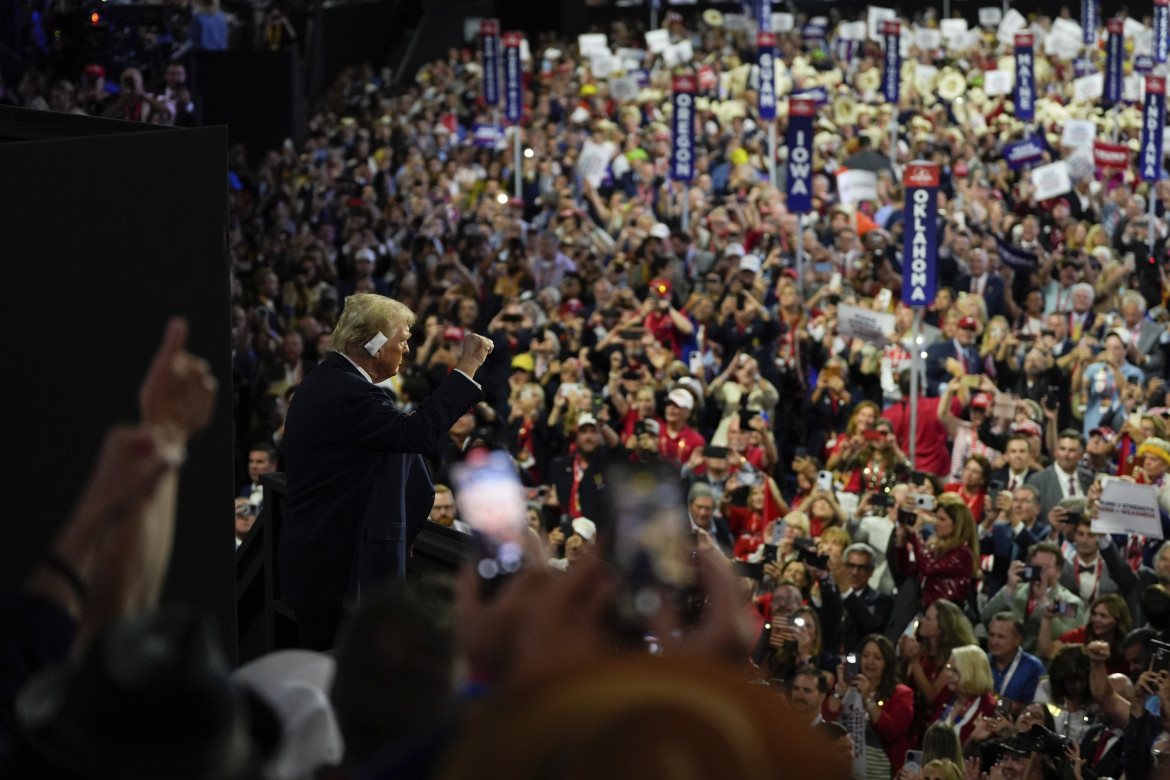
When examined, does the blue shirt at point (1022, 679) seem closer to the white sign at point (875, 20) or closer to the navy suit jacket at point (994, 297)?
the navy suit jacket at point (994, 297)

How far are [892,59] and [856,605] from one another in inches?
593

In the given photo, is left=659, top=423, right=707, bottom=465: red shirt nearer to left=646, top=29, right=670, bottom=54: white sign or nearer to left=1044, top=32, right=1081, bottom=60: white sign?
left=646, top=29, right=670, bottom=54: white sign

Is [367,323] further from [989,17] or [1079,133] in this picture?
[989,17]

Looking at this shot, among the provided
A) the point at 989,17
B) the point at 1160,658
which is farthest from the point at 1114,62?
the point at 1160,658

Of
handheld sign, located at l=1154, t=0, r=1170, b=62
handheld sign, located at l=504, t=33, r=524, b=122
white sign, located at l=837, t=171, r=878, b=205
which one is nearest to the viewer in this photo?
white sign, located at l=837, t=171, r=878, b=205

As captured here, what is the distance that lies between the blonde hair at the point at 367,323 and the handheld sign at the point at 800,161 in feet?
34.3

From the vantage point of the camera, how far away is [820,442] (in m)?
11.0

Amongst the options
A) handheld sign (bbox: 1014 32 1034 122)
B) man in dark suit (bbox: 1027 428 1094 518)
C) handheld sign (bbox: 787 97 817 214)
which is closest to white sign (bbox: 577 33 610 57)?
handheld sign (bbox: 1014 32 1034 122)

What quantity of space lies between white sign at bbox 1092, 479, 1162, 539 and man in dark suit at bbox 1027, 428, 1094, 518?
984 mm

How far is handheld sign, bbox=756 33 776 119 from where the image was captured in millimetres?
17359

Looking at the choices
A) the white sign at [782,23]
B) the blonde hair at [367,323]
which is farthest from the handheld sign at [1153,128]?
the blonde hair at [367,323]

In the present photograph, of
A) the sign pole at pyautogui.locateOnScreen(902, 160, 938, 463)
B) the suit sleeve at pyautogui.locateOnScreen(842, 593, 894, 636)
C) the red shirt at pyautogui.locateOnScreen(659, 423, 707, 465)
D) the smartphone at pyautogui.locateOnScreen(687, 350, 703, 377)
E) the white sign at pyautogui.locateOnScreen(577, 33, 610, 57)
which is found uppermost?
the white sign at pyautogui.locateOnScreen(577, 33, 610, 57)

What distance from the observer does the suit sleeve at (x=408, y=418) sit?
150 inches

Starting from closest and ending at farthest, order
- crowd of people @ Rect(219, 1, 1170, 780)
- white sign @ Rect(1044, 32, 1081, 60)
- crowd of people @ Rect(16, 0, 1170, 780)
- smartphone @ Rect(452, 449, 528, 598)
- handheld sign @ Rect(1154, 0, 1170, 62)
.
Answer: smartphone @ Rect(452, 449, 528, 598) < crowd of people @ Rect(16, 0, 1170, 780) < crowd of people @ Rect(219, 1, 1170, 780) < handheld sign @ Rect(1154, 0, 1170, 62) < white sign @ Rect(1044, 32, 1081, 60)
